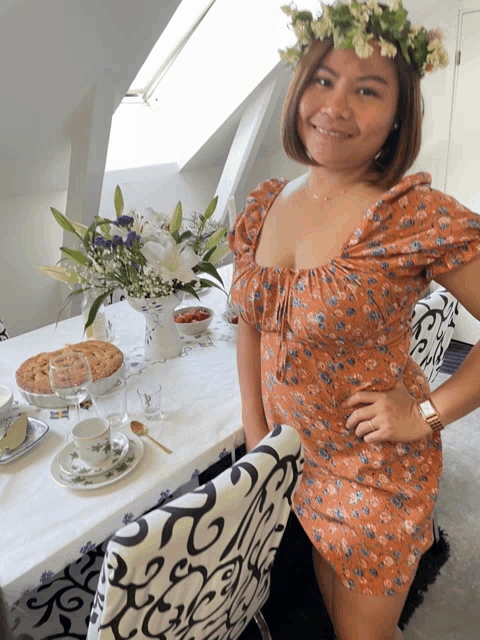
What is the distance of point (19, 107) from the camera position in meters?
1.95

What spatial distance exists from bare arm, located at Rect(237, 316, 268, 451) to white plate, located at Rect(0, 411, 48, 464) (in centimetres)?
48

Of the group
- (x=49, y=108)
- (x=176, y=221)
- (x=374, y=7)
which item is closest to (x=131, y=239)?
(x=176, y=221)

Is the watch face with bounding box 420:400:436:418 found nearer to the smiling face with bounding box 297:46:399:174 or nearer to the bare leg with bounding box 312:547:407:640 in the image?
Result: the bare leg with bounding box 312:547:407:640

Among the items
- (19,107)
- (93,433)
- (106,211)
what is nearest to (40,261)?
(106,211)

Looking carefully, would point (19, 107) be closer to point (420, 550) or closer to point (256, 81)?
point (256, 81)

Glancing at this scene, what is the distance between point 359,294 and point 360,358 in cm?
15

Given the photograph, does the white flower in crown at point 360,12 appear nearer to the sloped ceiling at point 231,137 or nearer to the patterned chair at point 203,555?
Answer: the patterned chair at point 203,555

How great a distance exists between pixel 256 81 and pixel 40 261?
164 cm

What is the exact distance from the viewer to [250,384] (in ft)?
3.89

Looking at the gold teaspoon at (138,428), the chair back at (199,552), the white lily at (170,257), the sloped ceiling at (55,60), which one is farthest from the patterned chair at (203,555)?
the sloped ceiling at (55,60)

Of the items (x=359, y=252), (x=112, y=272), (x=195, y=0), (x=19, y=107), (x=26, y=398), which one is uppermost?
(x=195, y=0)

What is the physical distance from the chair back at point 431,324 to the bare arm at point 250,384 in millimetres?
452

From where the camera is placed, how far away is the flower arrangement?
1.26 meters

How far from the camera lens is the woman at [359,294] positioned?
2.83ft
